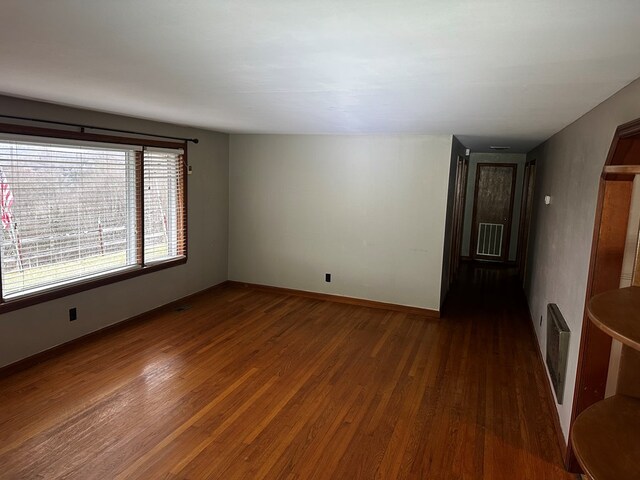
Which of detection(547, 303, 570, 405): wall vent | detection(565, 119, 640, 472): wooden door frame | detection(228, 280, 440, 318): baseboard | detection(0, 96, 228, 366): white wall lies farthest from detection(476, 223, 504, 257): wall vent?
detection(565, 119, 640, 472): wooden door frame

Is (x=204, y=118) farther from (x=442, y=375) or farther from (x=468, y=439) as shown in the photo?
(x=468, y=439)

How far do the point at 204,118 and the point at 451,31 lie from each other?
123 inches

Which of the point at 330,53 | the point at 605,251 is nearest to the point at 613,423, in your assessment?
the point at 605,251

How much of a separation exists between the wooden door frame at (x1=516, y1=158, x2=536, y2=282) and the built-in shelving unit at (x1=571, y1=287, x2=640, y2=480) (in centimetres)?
585

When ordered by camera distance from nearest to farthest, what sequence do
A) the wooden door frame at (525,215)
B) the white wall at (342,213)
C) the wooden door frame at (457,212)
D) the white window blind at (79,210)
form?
the white window blind at (79,210)
the white wall at (342,213)
the wooden door frame at (457,212)
the wooden door frame at (525,215)

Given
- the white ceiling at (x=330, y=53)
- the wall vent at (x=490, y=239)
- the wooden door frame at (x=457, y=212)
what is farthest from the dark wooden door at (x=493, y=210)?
the white ceiling at (x=330, y=53)

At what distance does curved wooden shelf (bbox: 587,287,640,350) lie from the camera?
0.97 m

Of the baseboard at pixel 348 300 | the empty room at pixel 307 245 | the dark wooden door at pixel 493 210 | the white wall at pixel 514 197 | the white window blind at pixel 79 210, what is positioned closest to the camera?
the empty room at pixel 307 245

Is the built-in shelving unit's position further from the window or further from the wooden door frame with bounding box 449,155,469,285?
the wooden door frame with bounding box 449,155,469,285

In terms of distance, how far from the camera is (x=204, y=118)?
407 centimetres

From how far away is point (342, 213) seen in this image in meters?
5.54

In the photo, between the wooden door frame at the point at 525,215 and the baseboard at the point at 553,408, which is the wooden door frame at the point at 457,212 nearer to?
the wooden door frame at the point at 525,215

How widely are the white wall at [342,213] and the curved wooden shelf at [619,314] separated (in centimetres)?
392

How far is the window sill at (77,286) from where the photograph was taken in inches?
136
